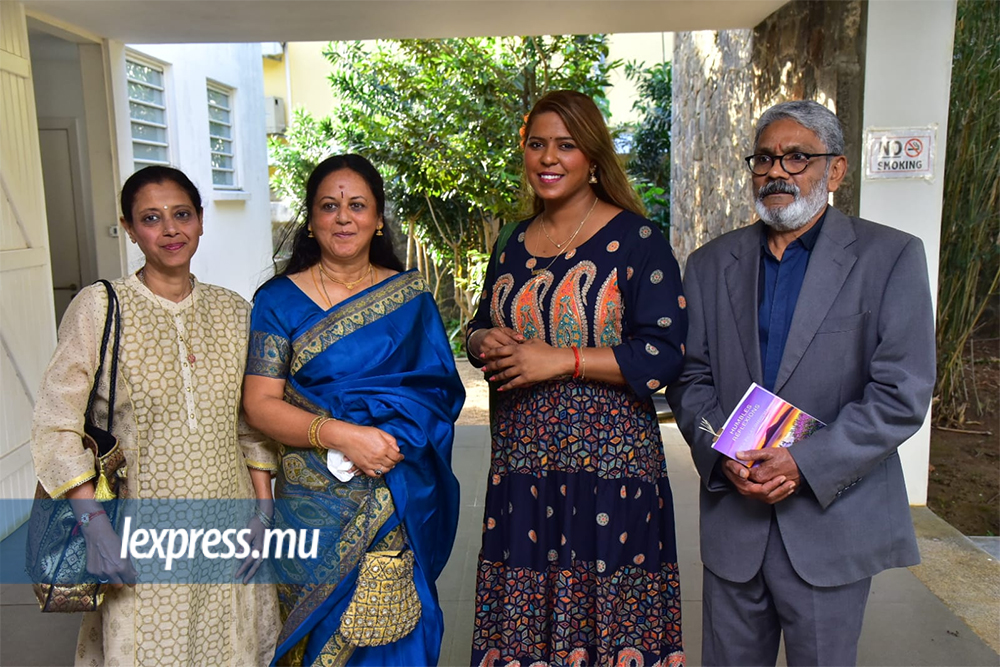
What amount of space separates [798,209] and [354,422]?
1.22 metres

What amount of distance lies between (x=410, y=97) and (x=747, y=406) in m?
8.45

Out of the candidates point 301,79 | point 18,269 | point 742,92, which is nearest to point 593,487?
point 18,269

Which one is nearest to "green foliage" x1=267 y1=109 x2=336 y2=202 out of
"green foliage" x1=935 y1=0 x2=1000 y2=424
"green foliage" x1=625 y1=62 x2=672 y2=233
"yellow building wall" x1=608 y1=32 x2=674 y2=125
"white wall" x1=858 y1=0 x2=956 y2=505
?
"green foliage" x1=625 y1=62 x2=672 y2=233

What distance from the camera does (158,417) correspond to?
199cm

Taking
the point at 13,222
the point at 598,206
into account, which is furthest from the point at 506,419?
the point at 13,222

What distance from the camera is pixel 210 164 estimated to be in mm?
8273

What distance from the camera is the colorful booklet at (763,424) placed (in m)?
1.86

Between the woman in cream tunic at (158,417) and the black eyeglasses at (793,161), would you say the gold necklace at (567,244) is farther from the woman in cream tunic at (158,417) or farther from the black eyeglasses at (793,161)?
the woman in cream tunic at (158,417)

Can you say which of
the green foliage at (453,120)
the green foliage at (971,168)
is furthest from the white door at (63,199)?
the green foliage at (971,168)

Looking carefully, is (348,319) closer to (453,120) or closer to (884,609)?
(884,609)

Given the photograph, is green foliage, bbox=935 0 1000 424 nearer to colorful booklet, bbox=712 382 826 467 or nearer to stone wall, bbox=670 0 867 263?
stone wall, bbox=670 0 867 263

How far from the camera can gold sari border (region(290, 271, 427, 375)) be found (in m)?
2.04

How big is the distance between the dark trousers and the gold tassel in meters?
1.53

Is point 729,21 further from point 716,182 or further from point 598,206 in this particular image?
point 598,206
